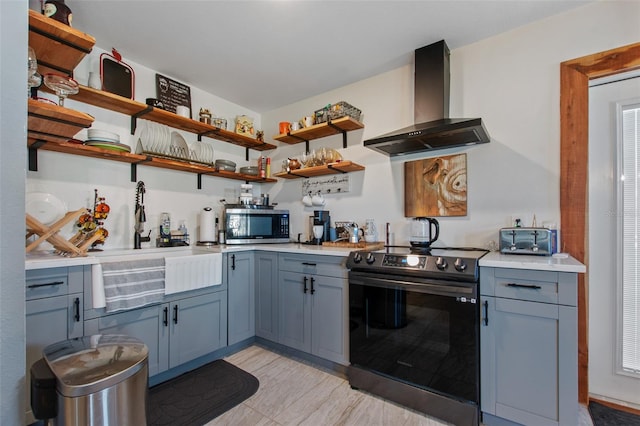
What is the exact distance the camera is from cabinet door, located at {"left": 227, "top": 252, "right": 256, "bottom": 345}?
2549 mm

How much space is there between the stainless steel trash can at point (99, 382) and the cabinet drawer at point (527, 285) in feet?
6.03

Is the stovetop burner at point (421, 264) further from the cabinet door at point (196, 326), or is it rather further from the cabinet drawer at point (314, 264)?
the cabinet door at point (196, 326)

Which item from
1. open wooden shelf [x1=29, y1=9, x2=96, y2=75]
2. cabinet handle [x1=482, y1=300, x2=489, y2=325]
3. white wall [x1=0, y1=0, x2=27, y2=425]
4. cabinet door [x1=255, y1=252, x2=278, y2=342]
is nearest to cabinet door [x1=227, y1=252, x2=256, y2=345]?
cabinet door [x1=255, y1=252, x2=278, y2=342]

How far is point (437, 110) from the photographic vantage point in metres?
2.30

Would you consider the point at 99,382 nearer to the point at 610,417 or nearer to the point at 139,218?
the point at 139,218

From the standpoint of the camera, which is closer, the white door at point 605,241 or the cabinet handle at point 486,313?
the cabinet handle at point 486,313

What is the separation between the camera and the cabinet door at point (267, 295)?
2.62 meters

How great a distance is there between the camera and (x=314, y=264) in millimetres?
2371

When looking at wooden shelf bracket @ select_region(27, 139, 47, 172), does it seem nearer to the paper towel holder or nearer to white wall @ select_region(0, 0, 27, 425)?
the paper towel holder

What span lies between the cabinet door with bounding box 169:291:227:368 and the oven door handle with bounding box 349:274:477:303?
3.84 ft

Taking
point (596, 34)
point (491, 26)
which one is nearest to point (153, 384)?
point (491, 26)

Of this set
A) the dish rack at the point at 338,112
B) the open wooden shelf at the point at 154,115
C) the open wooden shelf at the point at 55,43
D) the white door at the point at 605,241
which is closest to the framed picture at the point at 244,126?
the open wooden shelf at the point at 154,115

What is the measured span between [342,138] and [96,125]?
2163 mm

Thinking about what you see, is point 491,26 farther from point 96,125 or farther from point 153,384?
point 153,384
